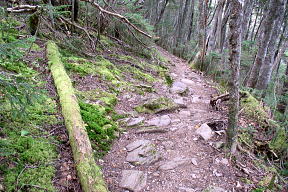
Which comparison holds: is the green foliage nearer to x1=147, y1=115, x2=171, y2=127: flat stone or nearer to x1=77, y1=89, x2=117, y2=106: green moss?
x1=77, y1=89, x2=117, y2=106: green moss

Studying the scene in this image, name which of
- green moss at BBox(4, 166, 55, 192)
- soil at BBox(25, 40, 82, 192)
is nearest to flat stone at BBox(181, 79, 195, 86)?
soil at BBox(25, 40, 82, 192)

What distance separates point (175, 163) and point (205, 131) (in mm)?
1158

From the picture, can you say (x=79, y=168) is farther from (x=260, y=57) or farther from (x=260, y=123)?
(x=260, y=57)

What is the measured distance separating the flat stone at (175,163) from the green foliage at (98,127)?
1129 millimetres

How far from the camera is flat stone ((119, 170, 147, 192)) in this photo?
3211mm

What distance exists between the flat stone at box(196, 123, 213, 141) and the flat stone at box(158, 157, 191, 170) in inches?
30.1

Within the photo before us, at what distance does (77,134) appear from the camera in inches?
127

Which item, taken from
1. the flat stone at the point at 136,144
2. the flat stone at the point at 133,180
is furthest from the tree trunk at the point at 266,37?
the flat stone at the point at 133,180

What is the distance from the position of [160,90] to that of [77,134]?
14.2 ft

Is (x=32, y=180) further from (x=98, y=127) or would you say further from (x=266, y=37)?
(x=266, y=37)

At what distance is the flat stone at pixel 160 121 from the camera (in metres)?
4.97

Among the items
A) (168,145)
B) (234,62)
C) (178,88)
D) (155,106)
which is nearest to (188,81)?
(178,88)

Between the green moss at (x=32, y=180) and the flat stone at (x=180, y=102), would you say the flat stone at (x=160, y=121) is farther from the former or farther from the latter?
the green moss at (x=32, y=180)

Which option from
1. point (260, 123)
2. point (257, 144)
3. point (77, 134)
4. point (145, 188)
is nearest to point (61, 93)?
point (77, 134)
